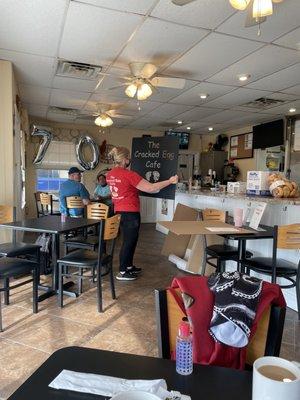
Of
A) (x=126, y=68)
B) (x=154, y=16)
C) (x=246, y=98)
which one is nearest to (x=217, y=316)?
(x=154, y=16)

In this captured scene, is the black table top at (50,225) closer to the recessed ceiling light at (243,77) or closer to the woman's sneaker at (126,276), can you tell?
the woman's sneaker at (126,276)

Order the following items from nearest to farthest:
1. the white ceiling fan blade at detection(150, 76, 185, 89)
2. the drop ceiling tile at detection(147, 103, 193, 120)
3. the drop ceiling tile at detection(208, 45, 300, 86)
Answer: the drop ceiling tile at detection(208, 45, 300, 86) < the white ceiling fan blade at detection(150, 76, 185, 89) < the drop ceiling tile at detection(147, 103, 193, 120)

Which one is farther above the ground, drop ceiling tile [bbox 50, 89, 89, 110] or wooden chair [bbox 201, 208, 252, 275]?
drop ceiling tile [bbox 50, 89, 89, 110]

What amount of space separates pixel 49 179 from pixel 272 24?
22.0ft

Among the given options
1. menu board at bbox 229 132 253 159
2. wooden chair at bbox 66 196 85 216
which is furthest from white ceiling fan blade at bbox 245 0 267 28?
menu board at bbox 229 132 253 159

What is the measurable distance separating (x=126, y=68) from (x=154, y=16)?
1.34m

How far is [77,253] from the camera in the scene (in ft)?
10.8

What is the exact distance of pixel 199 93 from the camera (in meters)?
5.14

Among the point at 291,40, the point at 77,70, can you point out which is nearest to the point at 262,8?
the point at 291,40

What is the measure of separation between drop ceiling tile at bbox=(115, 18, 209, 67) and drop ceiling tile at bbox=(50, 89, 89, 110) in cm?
177

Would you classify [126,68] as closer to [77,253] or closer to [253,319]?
[77,253]

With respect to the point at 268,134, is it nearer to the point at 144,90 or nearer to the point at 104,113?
the point at 104,113

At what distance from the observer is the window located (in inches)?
321

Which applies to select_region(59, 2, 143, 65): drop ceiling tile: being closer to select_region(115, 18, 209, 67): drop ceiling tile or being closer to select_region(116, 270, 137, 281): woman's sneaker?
select_region(115, 18, 209, 67): drop ceiling tile
